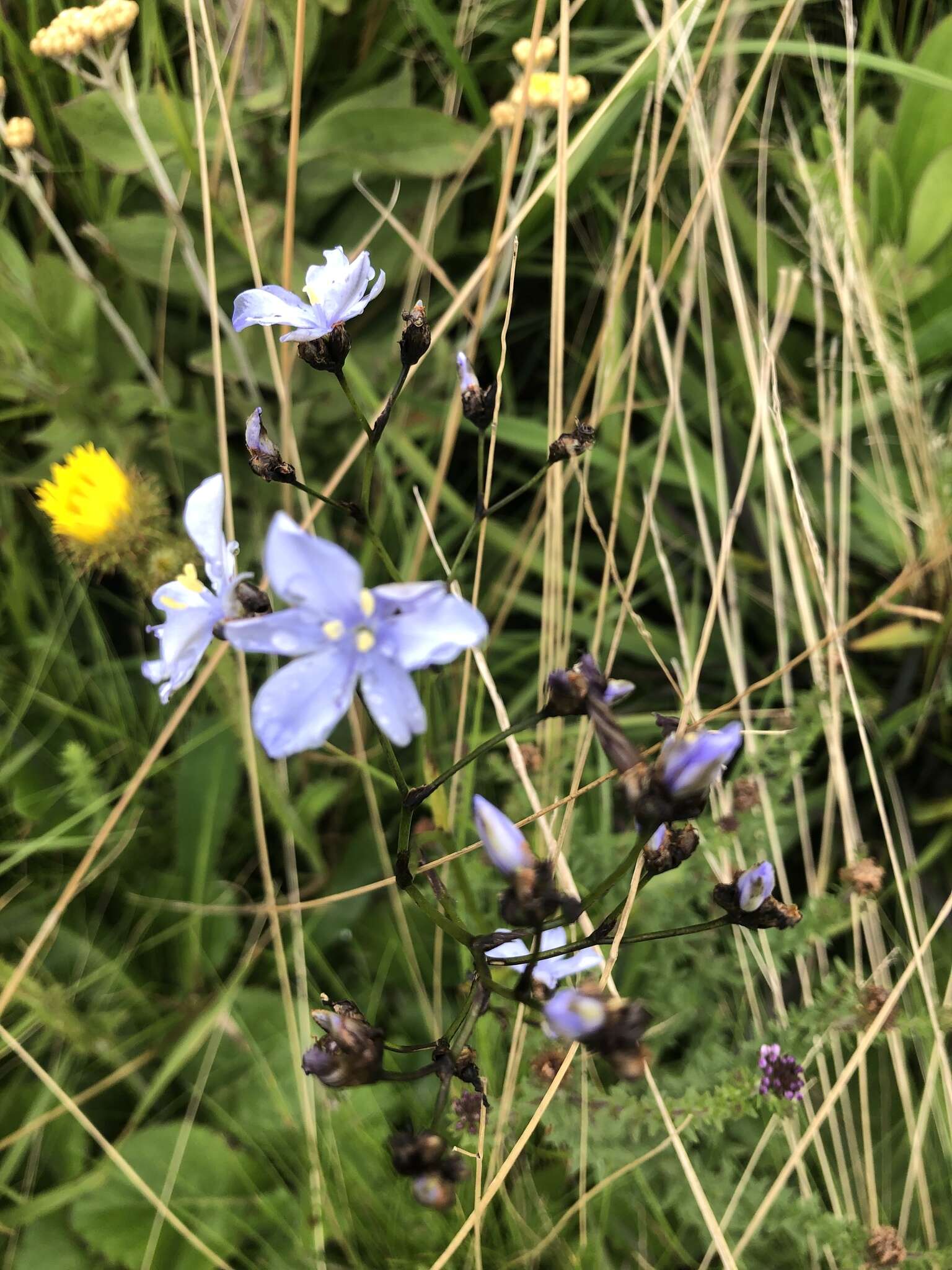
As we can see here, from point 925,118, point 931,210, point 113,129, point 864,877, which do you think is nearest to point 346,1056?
point 864,877

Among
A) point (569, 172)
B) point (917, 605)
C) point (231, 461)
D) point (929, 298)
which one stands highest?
point (569, 172)

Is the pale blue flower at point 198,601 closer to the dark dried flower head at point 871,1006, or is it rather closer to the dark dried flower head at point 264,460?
the dark dried flower head at point 264,460

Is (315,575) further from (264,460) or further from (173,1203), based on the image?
(173,1203)

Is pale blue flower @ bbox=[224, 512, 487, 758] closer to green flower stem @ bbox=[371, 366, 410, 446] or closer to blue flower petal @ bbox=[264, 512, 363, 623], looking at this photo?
blue flower petal @ bbox=[264, 512, 363, 623]

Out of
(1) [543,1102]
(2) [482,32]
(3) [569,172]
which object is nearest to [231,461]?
(3) [569,172]

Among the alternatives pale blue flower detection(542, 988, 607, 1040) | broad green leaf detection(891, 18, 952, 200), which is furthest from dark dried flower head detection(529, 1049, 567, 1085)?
broad green leaf detection(891, 18, 952, 200)

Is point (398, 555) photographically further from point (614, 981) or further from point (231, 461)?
point (614, 981)

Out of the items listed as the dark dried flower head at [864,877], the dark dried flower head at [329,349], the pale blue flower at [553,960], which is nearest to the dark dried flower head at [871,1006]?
the dark dried flower head at [864,877]
